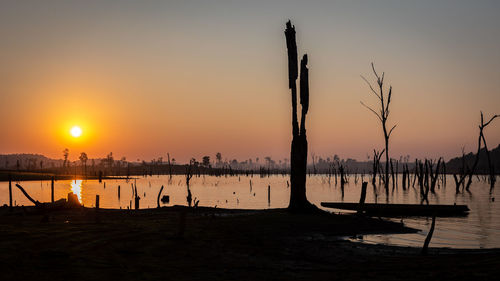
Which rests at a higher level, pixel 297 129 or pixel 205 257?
pixel 297 129

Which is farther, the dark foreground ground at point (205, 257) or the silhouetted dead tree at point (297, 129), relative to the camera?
the silhouetted dead tree at point (297, 129)

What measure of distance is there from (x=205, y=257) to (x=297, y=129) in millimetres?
13715

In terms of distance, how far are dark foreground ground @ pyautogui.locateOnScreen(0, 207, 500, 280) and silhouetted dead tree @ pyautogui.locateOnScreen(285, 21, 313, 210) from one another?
697 cm

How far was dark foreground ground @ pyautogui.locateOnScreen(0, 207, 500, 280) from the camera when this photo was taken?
10.7 metres

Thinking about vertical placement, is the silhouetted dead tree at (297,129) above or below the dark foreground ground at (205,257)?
above

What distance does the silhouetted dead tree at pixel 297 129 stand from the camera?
2528cm

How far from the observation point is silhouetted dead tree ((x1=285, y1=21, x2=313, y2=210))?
2528 cm

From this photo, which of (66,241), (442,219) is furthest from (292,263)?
(442,219)

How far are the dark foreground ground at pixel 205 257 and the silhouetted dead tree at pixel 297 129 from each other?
22.9 feet

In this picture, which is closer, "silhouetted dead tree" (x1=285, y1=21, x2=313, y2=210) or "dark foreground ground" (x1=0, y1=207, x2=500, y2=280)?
"dark foreground ground" (x1=0, y1=207, x2=500, y2=280)

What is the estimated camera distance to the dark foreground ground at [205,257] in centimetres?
1073

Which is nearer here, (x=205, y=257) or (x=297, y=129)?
(x=205, y=257)

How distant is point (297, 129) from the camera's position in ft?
83.7

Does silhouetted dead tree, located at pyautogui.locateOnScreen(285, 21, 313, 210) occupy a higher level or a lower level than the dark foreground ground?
higher
